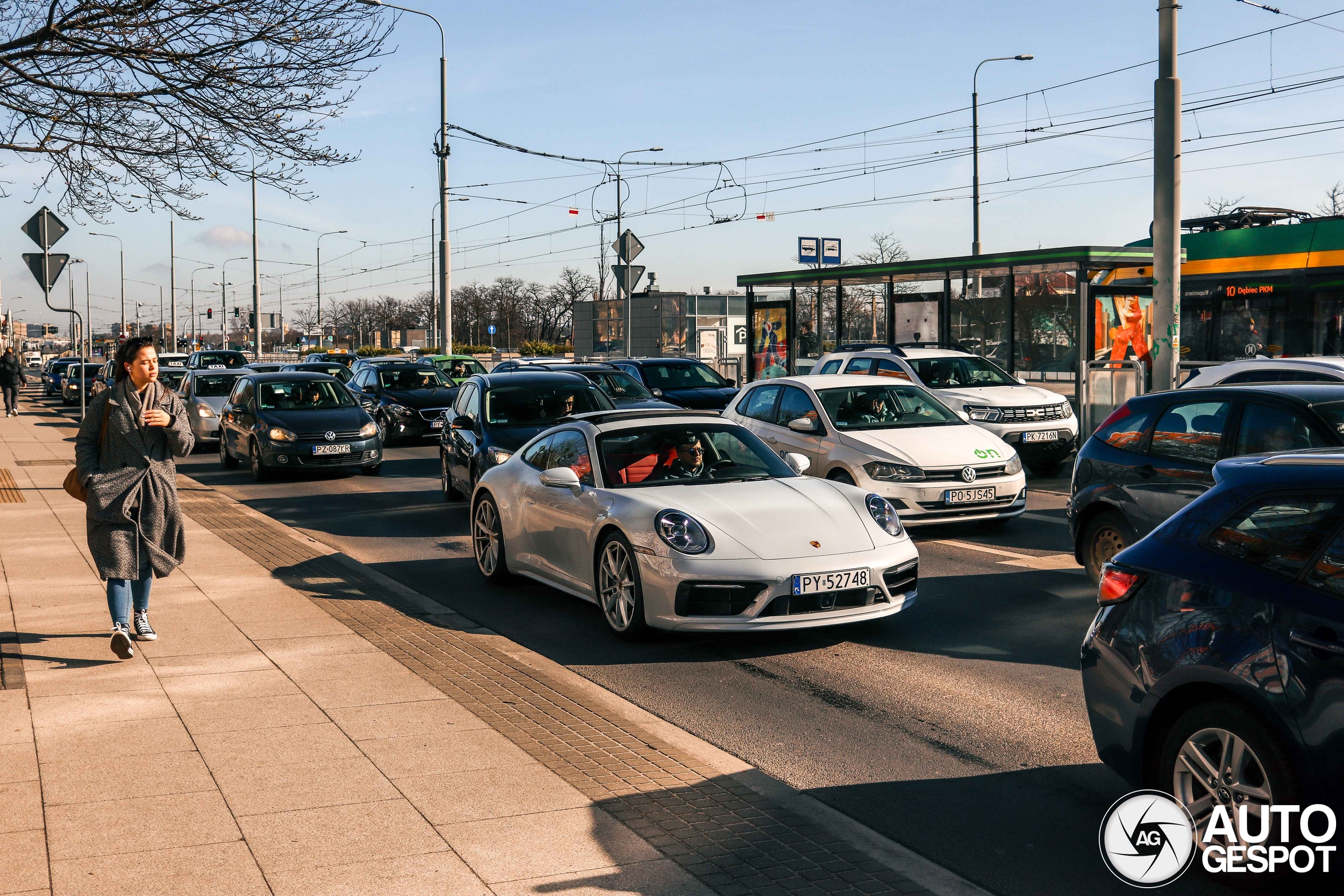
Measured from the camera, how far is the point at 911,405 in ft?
42.2

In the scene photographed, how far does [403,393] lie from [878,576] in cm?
1861

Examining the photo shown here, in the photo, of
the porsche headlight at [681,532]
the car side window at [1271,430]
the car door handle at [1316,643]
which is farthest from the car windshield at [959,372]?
the car door handle at [1316,643]

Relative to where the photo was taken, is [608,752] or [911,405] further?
[911,405]

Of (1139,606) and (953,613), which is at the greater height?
(1139,606)

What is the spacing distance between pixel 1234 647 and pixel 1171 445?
485 centimetres

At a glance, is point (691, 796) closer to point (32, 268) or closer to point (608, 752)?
point (608, 752)

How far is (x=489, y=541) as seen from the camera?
991 centimetres

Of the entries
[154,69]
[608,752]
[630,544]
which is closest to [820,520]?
[630,544]

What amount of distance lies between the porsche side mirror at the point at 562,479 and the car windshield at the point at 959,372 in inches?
400

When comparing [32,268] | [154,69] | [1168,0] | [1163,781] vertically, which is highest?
[1168,0]

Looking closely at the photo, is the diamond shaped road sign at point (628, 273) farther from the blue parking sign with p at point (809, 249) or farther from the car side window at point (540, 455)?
the car side window at point (540, 455)

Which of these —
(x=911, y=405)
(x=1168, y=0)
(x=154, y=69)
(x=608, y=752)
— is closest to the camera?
(x=608, y=752)

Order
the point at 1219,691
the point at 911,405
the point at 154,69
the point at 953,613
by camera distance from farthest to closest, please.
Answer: the point at 911,405
the point at 154,69
the point at 953,613
the point at 1219,691

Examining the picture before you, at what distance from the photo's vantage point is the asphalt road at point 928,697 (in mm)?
4590
